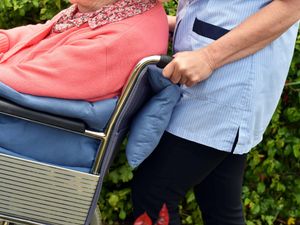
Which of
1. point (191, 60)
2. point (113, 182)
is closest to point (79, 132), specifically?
point (191, 60)

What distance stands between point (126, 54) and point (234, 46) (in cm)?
37

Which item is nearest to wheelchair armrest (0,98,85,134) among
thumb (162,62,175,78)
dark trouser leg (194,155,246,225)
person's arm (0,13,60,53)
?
thumb (162,62,175,78)

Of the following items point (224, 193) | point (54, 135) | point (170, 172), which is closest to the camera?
point (54, 135)

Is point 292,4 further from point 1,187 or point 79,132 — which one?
point 1,187

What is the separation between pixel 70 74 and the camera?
1.95 metres

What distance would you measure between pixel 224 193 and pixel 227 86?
1.77 ft

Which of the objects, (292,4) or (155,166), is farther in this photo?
(155,166)

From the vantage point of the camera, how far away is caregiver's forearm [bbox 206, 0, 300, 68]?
1862mm

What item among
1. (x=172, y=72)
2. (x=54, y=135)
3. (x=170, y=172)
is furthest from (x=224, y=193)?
(x=54, y=135)

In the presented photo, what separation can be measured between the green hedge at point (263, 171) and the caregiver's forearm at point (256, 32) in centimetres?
107

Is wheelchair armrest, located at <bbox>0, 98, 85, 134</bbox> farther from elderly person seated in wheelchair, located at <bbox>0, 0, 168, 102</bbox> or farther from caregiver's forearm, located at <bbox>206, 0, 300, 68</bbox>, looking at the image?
caregiver's forearm, located at <bbox>206, 0, 300, 68</bbox>

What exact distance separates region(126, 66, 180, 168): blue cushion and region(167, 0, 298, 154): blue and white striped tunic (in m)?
0.06

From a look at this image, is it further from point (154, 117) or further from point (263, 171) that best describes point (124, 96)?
point (263, 171)

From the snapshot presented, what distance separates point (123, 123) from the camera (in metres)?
2.13
